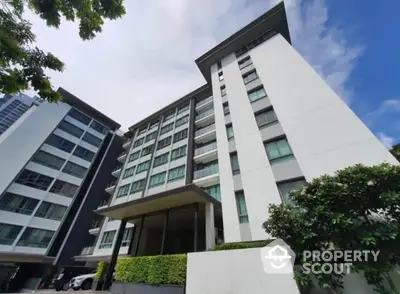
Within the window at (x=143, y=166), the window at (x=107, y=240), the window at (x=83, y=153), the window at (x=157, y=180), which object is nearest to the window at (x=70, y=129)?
the window at (x=83, y=153)

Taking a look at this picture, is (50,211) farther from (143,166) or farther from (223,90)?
(223,90)

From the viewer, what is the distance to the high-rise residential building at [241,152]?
11.7m

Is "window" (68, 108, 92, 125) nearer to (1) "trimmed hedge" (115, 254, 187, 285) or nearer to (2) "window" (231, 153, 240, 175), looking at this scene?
(1) "trimmed hedge" (115, 254, 187, 285)

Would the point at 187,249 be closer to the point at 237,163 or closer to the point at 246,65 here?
the point at 237,163

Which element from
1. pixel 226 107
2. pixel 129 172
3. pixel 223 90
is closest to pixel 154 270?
pixel 226 107

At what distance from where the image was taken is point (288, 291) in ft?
22.5

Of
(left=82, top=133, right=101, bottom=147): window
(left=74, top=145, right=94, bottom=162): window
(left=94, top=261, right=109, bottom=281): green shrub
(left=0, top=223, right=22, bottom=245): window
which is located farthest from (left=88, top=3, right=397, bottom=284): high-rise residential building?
(left=82, top=133, right=101, bottom=147): window

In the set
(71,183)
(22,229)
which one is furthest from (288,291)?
(71,183)

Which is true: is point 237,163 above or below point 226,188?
above

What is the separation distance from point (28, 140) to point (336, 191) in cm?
3579

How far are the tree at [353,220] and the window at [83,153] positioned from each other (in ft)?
112

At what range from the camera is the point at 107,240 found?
22.5 meters

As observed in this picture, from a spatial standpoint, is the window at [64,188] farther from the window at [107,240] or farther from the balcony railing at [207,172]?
the balcony railing at [207,172]

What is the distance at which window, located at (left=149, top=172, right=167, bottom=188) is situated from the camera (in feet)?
74.8
